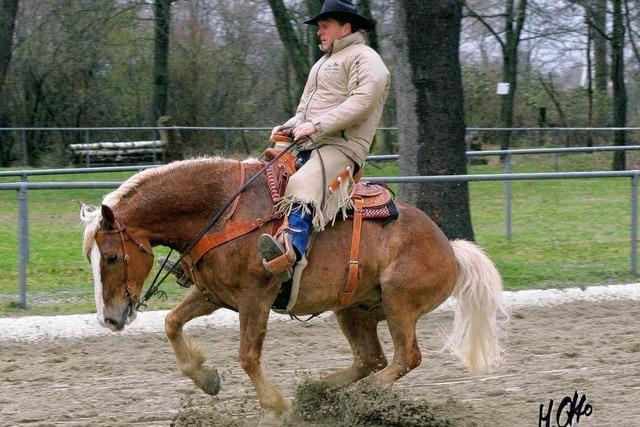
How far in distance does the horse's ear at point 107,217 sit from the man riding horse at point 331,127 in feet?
2.96

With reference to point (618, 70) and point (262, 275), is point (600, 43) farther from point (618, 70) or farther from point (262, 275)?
point (262, 275)

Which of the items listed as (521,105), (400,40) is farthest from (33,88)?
(400,40)

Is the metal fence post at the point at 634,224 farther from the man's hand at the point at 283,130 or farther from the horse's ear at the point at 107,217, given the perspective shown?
the horse's ear at the point at 107,217

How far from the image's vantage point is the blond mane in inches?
211

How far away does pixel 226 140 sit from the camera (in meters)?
21.9

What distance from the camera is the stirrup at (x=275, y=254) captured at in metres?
5.38

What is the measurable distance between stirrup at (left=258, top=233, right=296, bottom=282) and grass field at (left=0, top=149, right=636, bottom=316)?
3724mm

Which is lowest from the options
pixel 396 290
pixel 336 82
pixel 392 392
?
pixel 392 392

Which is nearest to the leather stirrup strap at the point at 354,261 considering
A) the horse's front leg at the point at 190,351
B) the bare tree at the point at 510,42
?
the horse's front leg at the point at 190,351

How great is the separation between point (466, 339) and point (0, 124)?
20124mm

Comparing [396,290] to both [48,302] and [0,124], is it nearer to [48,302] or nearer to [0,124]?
[48,302]

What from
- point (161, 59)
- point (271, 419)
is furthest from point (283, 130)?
point (161, 59)

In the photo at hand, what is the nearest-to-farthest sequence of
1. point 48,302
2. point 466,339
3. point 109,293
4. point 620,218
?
1. point 109,293
2. point 466,339
3. point 48,302
4. point 620,218

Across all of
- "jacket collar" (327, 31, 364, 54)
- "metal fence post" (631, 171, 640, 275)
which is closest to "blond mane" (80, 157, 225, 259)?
"jacket collar" (327, 31, 364, 54)
